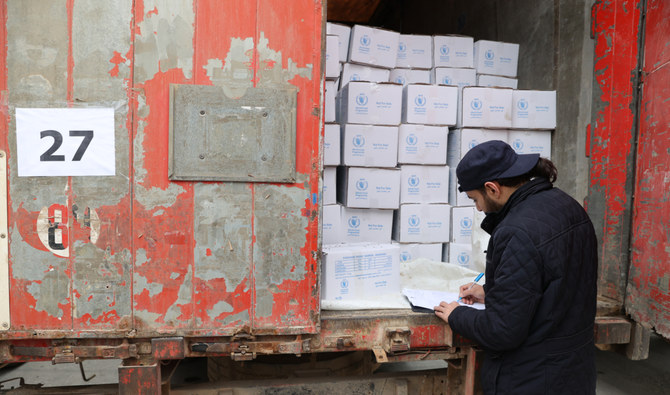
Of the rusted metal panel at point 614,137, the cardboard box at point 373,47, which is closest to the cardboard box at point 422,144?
the cardboard box at point 373,47

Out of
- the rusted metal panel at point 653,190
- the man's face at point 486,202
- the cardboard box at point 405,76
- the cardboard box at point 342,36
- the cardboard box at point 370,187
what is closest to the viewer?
the man's face at point 486,202

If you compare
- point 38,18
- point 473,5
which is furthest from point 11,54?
point 473,5

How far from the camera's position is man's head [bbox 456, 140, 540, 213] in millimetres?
1717

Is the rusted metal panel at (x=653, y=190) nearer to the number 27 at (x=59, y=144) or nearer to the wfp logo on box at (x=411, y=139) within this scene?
the wfp logo on box at (x=411, y=139)

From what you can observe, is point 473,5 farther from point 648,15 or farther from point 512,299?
point 512,299

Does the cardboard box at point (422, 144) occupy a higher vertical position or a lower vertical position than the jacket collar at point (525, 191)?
higher

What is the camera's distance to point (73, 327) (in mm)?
1899

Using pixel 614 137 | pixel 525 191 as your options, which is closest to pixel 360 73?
pixel 614 137

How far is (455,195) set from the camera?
133 inches

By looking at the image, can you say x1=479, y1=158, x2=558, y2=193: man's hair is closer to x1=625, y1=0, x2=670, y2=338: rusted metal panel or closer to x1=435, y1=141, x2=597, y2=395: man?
x1=435, y1=141, x2=597, y2=395: man

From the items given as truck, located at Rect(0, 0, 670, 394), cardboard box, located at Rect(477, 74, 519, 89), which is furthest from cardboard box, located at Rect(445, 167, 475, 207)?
truck, located at Rect(0, 0, 670, 394)

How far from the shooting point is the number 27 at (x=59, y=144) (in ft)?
6.11

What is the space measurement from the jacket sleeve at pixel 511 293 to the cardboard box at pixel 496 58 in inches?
109

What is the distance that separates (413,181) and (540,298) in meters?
1.83
